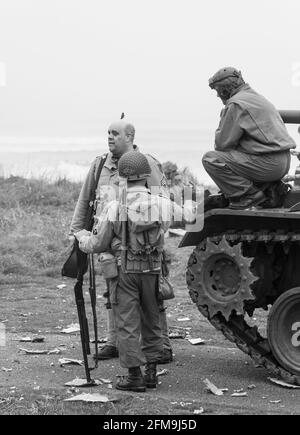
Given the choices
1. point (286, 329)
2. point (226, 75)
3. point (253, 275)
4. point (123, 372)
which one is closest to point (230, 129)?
point (226, 75)

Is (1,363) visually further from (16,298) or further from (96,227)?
(16,298)

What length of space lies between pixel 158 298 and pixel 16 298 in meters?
5.20

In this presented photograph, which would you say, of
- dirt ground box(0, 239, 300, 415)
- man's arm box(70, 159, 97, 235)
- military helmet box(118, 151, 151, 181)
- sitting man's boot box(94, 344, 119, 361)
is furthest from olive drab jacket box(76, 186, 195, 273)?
sitting man's boot box(94, 344, 119, 361)

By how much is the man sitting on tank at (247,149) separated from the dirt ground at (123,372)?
155 centimetres

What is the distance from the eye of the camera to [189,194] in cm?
1023

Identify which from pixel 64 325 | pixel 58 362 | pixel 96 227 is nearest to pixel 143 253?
pixel 96 227

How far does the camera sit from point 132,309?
29.4ft

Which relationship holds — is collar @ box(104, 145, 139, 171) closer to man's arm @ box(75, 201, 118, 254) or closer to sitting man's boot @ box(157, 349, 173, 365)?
man's arm @ box(75, 201, 118, 254)

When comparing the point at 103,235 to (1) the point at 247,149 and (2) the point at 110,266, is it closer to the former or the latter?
(2) the point at 110,266

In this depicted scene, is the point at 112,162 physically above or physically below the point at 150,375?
above

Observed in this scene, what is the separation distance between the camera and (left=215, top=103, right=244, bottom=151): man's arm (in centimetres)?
968

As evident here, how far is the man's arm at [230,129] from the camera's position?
9.68 m

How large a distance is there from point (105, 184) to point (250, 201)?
1302 mm
